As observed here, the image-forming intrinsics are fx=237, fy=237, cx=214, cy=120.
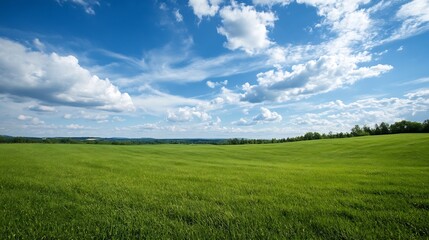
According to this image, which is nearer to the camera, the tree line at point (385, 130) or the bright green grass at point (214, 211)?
the bright green grass at point (214, 211)

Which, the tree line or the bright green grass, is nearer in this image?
the bright green grass

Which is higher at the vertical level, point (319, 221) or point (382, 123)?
point (382, 123)

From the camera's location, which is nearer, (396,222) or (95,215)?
(396,222)

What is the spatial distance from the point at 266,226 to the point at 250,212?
3.03 feet

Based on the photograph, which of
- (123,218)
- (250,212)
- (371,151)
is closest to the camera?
(123,218)

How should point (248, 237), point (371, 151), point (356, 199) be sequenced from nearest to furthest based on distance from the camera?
point (248, 237)
point (356, 199)
point (371, 151)

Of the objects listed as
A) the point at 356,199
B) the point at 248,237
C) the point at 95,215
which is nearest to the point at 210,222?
the point at 248,237

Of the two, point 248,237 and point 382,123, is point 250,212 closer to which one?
point 248,237

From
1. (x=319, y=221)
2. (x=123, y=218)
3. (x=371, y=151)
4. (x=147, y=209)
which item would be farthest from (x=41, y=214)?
(x=371, y=151)

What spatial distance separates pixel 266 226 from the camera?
558 centimetres

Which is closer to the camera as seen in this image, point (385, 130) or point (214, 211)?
point (214, 211)

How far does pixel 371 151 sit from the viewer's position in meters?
34.6

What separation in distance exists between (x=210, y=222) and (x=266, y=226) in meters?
1.35

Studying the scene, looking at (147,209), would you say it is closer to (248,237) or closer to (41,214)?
(41,214)
